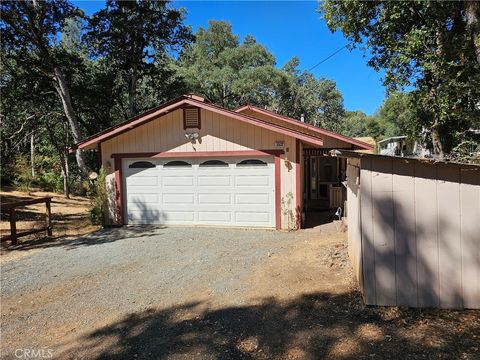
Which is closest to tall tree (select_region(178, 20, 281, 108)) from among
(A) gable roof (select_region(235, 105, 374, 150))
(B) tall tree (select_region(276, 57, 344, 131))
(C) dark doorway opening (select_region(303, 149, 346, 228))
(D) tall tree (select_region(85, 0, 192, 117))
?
(B) tall tree (select_region(276, 57, 344, 131))

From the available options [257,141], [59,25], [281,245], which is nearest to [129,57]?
[59,25]

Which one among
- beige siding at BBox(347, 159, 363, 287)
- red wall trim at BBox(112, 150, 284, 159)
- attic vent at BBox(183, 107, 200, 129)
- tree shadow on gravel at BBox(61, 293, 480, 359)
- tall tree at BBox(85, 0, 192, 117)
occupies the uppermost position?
tall tree at BBox(85, 0, 192, 117)

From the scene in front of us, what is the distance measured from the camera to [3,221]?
11484 millimetres

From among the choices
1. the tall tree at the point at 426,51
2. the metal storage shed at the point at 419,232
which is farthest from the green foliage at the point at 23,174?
the metal storage shed at the point at 419,232

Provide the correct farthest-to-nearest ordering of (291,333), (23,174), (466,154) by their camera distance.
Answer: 1. (23,174)
2. (466,154)
3. (291,333)

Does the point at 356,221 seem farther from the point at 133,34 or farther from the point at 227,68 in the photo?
the point at 227,68

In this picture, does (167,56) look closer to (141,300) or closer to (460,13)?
(460,13)

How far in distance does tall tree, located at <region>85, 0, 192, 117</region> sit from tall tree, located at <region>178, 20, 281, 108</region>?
620 cm

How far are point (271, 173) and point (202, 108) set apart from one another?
2.69 metres

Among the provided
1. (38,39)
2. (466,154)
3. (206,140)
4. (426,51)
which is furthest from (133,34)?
(466,154)

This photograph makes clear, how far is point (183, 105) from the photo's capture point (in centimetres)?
991

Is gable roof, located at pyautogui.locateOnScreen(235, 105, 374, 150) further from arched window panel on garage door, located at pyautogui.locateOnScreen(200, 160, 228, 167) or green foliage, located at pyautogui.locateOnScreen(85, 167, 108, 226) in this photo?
green foliage, located at pyautogui.locateOnScreen(85, 167, 108, 226)

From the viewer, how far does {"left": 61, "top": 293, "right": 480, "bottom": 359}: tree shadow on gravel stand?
3.41 m

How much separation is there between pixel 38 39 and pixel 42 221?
8.20 m
